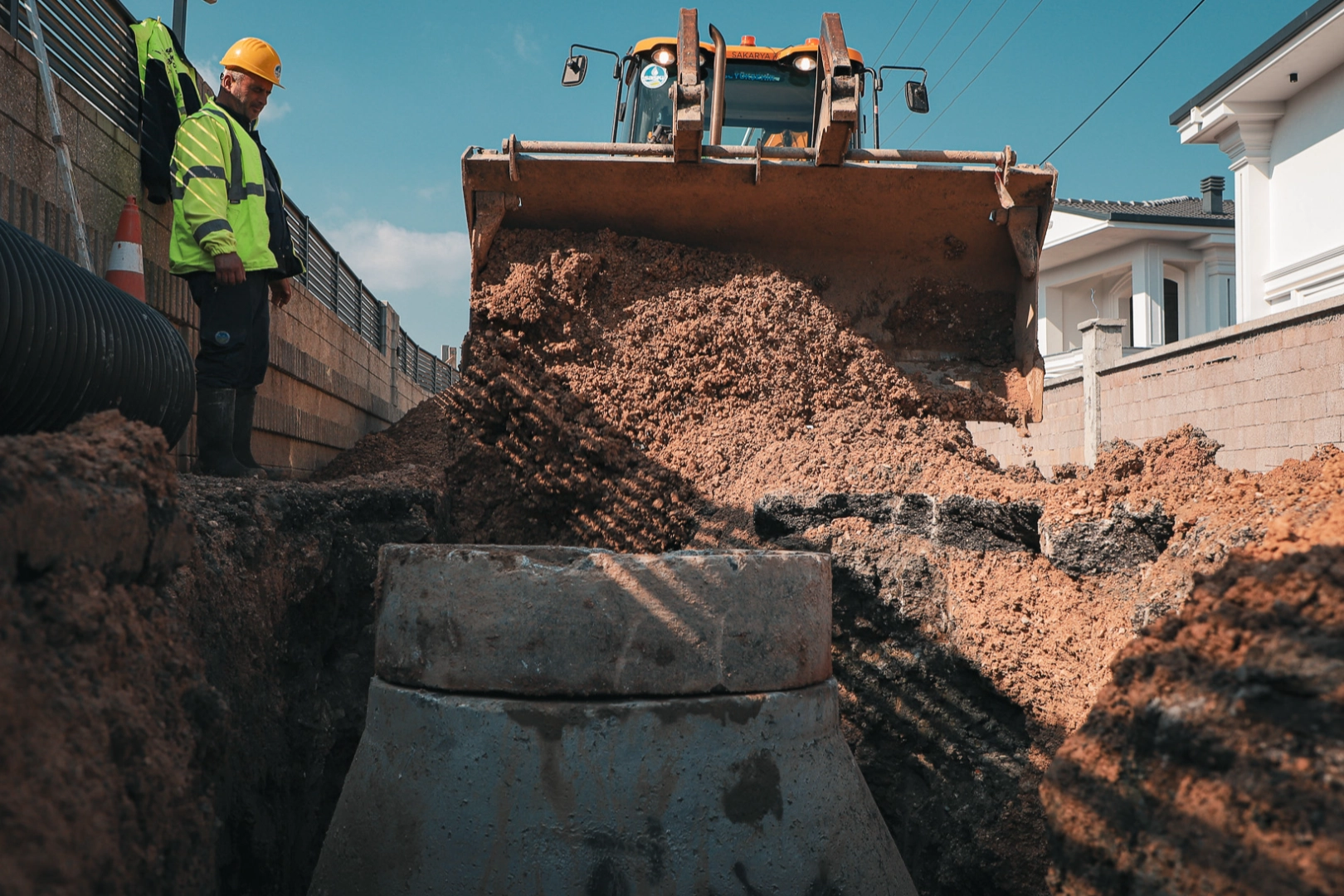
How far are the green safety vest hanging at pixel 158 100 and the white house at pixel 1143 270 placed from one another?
14881 millimetres

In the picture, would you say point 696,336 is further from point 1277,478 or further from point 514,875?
point 514,875

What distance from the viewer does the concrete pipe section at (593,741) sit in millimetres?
2285

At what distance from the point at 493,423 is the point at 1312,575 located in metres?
3.66

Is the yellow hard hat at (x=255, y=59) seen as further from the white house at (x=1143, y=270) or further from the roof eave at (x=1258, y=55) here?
the white house at (x=1143, y=270)

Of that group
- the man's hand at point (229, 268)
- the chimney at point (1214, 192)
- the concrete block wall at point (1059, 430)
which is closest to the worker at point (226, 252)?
the man's hand at point (229, 268)

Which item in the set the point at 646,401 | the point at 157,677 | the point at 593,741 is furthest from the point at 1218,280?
the point at 157,677

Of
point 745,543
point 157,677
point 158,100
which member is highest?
point 158,100

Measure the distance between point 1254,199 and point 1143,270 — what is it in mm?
5618

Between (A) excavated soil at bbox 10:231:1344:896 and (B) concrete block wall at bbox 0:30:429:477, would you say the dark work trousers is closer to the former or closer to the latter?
(B) concrete block wall at bbox 0:30:429:477

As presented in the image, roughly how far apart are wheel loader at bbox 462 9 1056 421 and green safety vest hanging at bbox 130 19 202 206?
4.68 ft

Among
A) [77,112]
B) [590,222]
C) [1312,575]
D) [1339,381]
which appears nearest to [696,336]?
[590,222]

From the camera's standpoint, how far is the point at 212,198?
158 inches

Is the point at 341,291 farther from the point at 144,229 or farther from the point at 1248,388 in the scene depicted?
the point at 1248,388

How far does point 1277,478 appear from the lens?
297cm
